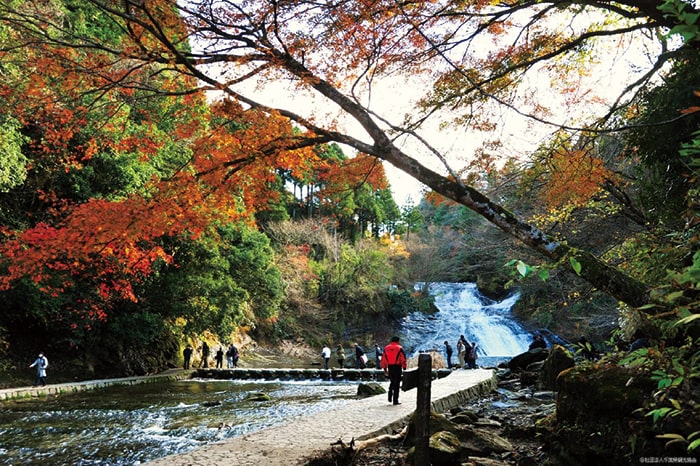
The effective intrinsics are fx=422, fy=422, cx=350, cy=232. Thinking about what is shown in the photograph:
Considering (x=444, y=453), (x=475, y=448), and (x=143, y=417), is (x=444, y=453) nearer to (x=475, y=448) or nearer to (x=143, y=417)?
(x=475, y=448)

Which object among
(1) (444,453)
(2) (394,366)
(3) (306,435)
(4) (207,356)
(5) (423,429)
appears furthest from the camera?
(4) (207,356)

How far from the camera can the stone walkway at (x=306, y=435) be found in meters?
4.25

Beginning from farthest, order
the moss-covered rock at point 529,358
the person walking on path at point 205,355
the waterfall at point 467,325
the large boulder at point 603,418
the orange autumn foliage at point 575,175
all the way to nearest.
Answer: the waterfall at point 467,325 < the person walking on path at point 205,355 < the moss-covered rock at point 529,358 < the orange autumn foliage at point 575,175 < the large boulder at point 603,418

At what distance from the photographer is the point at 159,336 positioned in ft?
58.7

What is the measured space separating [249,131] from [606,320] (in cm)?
1887

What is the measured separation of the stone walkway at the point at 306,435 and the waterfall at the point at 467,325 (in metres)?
19.9

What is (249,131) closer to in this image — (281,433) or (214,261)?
(281,433)

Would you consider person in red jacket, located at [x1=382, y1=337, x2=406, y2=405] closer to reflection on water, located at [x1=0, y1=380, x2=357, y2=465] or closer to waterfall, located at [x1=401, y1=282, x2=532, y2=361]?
reflection on water, located at [x1=0, y1=380, x2=357, y2=465]

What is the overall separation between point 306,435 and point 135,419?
5.30 metres

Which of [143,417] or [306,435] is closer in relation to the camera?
[306,435]

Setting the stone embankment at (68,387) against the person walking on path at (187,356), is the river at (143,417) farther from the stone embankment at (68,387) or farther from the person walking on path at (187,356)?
the person walking on path at (187,356)

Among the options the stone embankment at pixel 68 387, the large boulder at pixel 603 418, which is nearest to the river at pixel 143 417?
the stone embankment at pixel 68 387

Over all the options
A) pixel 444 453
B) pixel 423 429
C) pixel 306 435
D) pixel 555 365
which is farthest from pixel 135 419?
pixel 555 365

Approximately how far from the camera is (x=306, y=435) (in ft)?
17.4
